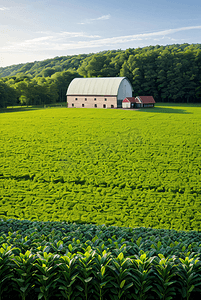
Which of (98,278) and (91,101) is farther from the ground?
(91,101)

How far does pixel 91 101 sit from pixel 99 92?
10.8ft

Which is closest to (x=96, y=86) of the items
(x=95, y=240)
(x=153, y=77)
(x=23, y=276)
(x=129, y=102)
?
(x=129, y=102)

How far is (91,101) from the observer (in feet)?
207

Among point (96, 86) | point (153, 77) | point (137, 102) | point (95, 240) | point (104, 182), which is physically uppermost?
point (153, 77)

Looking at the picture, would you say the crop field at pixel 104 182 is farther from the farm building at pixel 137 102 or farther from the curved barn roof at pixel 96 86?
the curved barn roof at pixel 96 86

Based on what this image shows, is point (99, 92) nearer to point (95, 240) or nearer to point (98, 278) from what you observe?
point (95, 240)

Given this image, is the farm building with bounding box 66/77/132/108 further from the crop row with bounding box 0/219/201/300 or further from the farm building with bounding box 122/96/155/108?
the crop row with bounding box 0/219/201/300

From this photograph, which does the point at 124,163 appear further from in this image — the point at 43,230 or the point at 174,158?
the point at 43,230

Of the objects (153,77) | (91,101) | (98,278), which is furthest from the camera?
(153,77)

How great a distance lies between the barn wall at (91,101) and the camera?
2378 inches

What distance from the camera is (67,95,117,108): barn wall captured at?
60.4 m

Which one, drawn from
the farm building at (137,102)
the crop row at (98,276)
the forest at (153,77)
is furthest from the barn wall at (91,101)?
the crop row at (98,276)

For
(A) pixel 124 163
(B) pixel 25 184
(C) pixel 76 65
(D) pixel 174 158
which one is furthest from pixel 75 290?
(C) pixel 76 65

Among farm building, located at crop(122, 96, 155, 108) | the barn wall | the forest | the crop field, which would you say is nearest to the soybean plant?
the crop field
